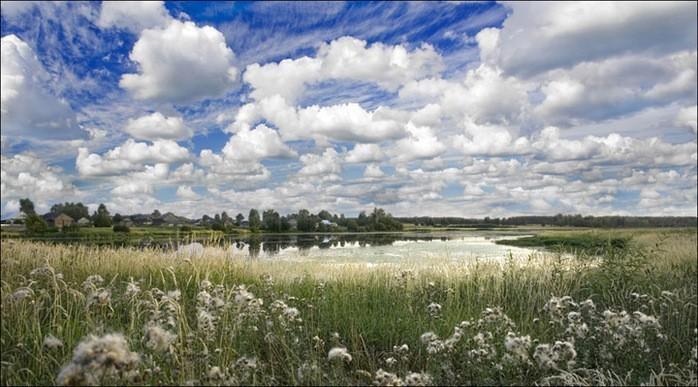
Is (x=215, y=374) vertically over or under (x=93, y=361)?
under

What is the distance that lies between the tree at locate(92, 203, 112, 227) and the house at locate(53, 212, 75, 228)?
281 centimetres

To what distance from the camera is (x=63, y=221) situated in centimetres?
4091

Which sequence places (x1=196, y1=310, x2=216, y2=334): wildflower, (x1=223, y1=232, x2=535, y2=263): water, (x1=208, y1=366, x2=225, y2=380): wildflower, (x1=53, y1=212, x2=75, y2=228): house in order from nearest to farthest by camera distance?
(x1=208, y1=366, x2=225, y2=380): wildflower, (x1=196, y1=310, x2=216, y2=334): wildflower, (x1=223, y1=232, x2=535, y2=263): water, (x1=53, y1=212, x2=75, y2=228): house

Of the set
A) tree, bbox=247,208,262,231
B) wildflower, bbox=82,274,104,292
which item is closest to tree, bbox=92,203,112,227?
tree, bbox=247,208,262,231

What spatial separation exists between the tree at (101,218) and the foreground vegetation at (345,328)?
2920 cm

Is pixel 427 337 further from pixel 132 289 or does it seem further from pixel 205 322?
pixel 132 289

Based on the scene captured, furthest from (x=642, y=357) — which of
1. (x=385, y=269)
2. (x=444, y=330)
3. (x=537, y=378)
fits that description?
(x=385, y=269)

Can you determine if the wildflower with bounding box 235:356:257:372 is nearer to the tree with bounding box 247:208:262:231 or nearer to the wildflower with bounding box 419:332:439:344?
the wildflower with bounding box 419:332:439:344

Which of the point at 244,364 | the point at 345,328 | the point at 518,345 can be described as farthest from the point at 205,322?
the point at 518,345

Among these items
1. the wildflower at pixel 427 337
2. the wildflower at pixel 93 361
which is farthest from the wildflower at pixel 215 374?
the wildflower at pixel 427 337

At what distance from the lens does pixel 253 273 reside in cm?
1154

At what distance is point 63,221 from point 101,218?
4454 mm

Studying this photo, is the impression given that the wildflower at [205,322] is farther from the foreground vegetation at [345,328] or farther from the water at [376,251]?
the water at [376,251]

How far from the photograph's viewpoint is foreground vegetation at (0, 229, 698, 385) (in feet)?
12.1
